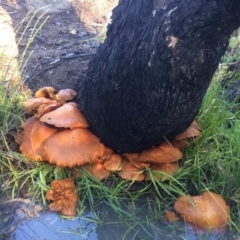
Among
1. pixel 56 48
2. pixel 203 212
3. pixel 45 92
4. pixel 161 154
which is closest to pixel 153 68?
pixel 161 154

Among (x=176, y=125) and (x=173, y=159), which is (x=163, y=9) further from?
(x=173, y=159)

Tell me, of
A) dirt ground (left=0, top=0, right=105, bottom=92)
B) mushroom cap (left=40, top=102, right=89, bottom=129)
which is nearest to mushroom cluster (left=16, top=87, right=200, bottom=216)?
mushroom cap (left=40, top=102, right=89, bottom=129)

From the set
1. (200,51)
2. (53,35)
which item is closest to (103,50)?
(200,51)

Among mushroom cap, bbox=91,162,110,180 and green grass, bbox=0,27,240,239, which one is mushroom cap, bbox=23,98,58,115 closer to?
green grass, bbox=0,27,240,239

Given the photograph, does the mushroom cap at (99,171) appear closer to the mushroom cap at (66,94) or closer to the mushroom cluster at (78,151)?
the mushroom cluster at (78,151)

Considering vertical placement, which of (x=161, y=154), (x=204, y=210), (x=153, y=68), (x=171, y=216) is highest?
(x=153, y=68)

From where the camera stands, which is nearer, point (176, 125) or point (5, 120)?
point (176, 125)

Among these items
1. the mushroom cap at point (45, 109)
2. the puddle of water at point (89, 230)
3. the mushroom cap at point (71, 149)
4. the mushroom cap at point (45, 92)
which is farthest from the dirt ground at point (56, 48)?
the puddle of water at point (89, 230)

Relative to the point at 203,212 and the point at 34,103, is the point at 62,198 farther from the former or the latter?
the point at 203,212
